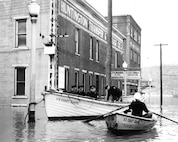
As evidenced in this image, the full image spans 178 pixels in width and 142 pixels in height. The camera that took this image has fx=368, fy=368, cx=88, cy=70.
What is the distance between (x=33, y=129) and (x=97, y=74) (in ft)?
80.5

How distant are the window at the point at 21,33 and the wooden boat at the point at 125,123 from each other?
15.8m

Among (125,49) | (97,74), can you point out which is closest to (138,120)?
(97,74)

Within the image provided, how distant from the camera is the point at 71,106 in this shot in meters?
18.5

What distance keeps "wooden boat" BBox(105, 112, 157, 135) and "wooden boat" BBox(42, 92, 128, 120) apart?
14.8ft

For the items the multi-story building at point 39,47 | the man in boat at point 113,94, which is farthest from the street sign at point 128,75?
the man in boat at point 113,94

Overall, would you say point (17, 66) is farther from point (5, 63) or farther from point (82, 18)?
point (82, 18)

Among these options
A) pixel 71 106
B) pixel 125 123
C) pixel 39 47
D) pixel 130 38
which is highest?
pixel 130 38

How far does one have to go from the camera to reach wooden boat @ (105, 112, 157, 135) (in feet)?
43.7

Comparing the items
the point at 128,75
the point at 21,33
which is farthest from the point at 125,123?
the point at 128,75

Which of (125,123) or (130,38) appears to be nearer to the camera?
(125,123)

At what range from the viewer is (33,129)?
47.3 feet

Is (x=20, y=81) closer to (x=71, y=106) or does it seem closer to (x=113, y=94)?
(x=113, y=94)

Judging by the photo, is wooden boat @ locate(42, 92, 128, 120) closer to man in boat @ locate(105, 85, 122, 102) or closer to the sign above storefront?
man in boat @ locate(105, 85, 122, 102)

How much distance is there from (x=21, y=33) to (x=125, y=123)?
1683 cm
